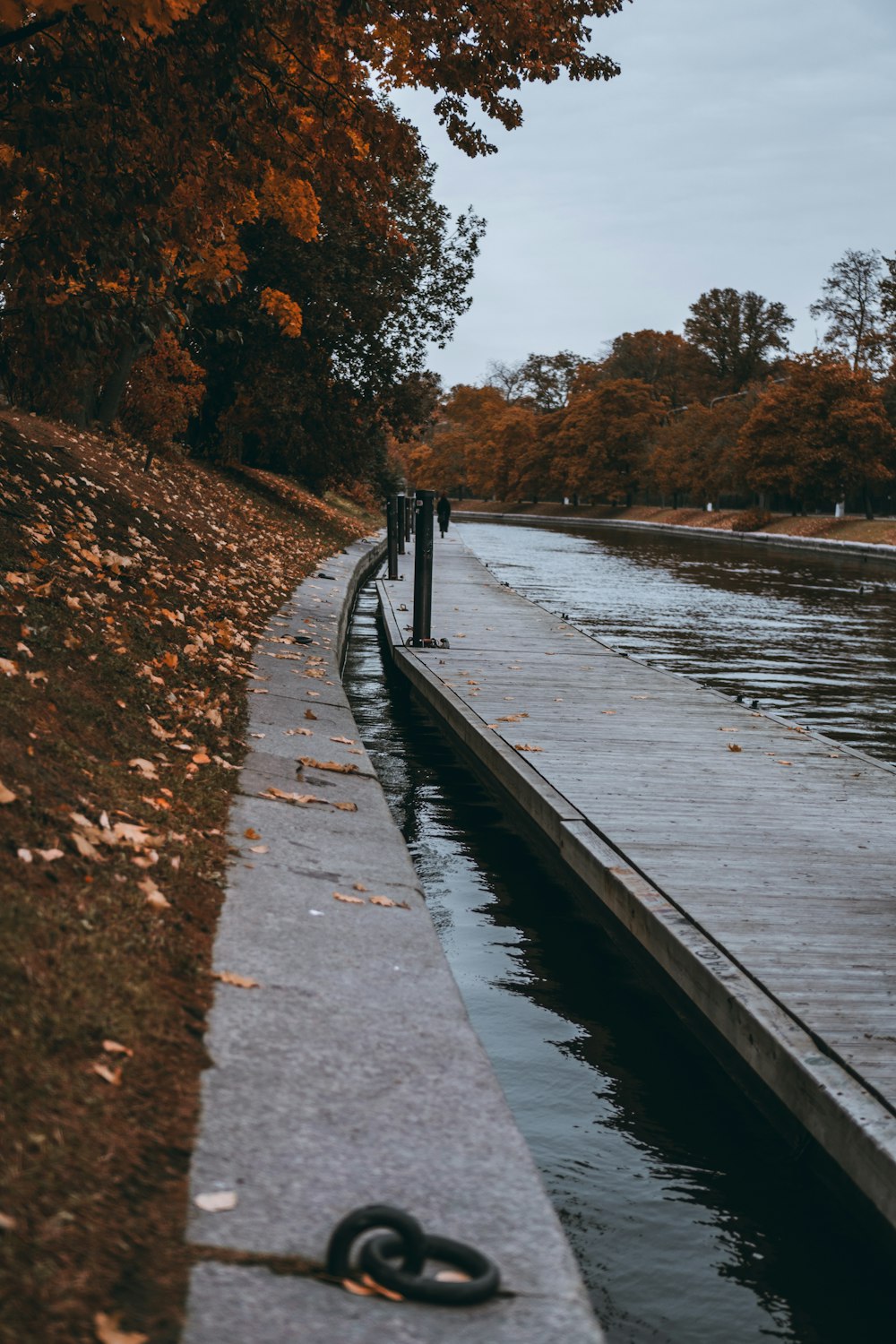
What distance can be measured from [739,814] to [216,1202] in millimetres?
5283

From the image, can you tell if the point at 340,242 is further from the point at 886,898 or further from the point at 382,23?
the point at 886,898

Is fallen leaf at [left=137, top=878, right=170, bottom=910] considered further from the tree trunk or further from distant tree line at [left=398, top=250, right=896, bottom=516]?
distant tree line at [left=398, top=250, right=896, bottom=516]

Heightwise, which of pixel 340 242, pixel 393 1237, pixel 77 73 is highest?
pixel 340 242

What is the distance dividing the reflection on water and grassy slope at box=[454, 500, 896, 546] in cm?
1090

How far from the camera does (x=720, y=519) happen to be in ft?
265

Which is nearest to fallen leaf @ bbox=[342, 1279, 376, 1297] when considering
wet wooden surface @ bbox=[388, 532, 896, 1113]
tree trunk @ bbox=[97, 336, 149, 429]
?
wet wooden surface @ bbox=[388, 532, 896, 1113]

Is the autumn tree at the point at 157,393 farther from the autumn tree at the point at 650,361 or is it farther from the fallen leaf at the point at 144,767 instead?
the autumn tree at the point at 650,361

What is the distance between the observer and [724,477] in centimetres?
7906

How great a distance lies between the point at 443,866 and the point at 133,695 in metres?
2.11

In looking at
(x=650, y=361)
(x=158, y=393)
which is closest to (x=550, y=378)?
(x=650, y=361)

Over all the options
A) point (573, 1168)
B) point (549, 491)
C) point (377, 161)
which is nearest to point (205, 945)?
point (573, 1168)

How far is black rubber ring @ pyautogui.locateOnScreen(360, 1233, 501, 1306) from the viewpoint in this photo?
115 inches

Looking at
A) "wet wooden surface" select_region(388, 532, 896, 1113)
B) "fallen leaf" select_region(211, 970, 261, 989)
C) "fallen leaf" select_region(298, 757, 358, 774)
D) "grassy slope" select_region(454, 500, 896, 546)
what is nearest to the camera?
"fallen leaf" select_region(211, 970, 261, 989)

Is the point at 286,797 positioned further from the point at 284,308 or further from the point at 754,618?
the point at 284,308
